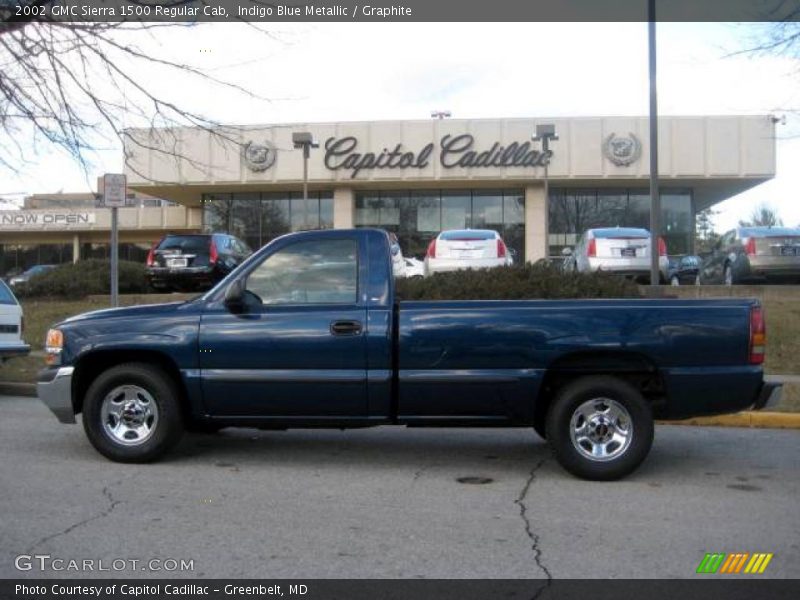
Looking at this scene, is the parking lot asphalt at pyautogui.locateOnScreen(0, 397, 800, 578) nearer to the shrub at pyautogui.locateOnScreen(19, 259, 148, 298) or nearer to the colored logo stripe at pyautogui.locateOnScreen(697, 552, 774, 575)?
the colored logo stripe at pyautogui.locateOnScreen(697, 552, 774, 575)

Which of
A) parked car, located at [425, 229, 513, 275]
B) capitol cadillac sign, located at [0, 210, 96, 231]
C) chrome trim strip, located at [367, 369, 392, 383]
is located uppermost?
capitol cadillac sign, located at [0, 210, 96, 231]

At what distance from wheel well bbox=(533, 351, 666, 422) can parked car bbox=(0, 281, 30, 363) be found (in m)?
7.88

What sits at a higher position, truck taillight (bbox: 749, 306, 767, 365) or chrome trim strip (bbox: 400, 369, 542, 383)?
truck taillight (bbox: 749, 306, 767, 365)

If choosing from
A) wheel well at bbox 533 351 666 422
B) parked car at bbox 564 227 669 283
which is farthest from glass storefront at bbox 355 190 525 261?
wheel well at bbox 533 351 666 422

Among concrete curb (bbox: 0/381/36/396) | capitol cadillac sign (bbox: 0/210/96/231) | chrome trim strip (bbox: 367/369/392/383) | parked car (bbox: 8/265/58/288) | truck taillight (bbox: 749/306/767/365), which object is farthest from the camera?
capitol cadillac sign (bbox: 0/210/96/231)

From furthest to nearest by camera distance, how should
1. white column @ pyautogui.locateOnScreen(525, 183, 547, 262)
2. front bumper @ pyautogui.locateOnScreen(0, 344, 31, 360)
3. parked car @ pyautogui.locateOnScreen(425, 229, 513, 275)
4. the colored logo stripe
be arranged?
1. white column @ pyautogui.locateOnScreen(525, 183, 547, 262)
2. parked car @ pyautogui.locateOnScreen(425, 229, 513, 275)
3. front bumper @ pyautogui.locateOnScreen(0, 344, 31, 360)
4. the colored logo stripe

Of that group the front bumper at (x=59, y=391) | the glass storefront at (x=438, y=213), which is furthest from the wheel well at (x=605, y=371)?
the glass storefront at (x=438, y=213)

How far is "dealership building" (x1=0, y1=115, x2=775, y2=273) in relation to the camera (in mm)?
29266

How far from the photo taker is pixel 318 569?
4.19 metres

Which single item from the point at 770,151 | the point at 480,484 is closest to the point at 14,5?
the point at 480,484

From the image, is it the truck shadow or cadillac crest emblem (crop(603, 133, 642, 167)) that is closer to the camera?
the truck shadow

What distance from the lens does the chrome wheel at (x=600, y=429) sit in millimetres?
6039

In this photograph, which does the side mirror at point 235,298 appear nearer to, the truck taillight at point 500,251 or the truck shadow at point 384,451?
the truck shadow at point 384,451
